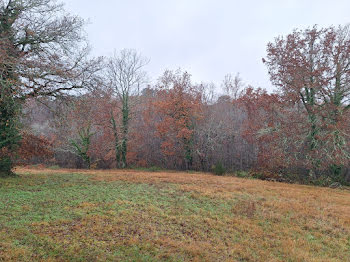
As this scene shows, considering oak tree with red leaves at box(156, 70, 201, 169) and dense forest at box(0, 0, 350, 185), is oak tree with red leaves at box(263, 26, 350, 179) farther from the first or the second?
oak tree with red leaves at box(156, 70, 201, 169)

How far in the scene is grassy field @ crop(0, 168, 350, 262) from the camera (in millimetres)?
4391

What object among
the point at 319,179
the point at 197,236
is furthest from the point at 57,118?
the point at 319,179

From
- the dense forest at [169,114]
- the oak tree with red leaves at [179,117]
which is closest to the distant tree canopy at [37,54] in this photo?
the dense forest at [169,114]

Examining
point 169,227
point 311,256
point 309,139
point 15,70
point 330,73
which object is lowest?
point 311,256

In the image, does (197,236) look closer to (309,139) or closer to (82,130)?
(309,139)

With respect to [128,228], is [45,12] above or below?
above

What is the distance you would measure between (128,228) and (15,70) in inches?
250

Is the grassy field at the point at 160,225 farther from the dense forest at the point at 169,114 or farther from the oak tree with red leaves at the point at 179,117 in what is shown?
the oak tree with red leaves at the point at 179,117

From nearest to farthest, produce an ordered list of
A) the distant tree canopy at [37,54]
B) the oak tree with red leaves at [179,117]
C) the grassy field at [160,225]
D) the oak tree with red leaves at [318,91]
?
the grassy field at [160,225] → the distant tree canopy at [37,54] → the oak tree with red leaves at [318,91] → the oak tree with red leaves at [179,117]

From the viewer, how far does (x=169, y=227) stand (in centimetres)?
566

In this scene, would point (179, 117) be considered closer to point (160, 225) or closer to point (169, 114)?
point (169, 114)

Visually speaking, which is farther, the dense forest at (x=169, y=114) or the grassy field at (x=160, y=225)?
the dense forest at (x=169, y=114)

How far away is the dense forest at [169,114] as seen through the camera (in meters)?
9.38

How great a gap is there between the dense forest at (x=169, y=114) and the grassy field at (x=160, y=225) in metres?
3.20
